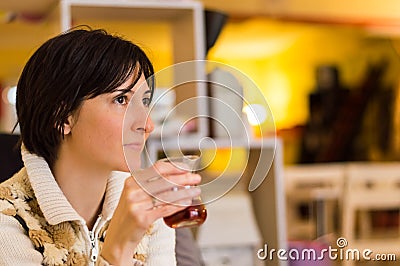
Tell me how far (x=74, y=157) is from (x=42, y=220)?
0.37 ft

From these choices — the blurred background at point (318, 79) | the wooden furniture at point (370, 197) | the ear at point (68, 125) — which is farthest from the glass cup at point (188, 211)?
the blurred background at point (318, 79)

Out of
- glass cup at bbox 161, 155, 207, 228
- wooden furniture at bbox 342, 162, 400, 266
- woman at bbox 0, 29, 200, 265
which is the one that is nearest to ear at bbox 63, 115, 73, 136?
woman at bbox 0, 29, 200, 265

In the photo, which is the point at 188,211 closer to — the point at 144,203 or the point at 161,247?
the point at 144,203

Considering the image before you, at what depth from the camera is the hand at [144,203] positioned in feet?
2.82

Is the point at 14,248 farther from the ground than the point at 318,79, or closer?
farther from the ground

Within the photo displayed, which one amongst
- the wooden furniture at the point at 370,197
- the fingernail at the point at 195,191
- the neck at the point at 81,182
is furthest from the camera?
the wooden furniture at the point at 370,197

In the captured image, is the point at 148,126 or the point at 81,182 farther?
the point at 81,182

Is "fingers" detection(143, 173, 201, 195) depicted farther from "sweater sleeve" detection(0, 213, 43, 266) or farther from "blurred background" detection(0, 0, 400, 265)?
"blurred background" detection(0, 0, 400, 265)

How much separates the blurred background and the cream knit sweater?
8.12 ft

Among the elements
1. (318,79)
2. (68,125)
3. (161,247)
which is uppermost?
(68,125)

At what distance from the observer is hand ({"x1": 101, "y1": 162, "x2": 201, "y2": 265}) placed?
33.9 inches

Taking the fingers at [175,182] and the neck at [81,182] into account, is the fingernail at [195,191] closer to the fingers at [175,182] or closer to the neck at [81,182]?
the fingers at [175,182]

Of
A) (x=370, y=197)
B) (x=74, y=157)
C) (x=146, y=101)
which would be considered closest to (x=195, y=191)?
(x=146, y=101)

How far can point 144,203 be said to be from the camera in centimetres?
92
